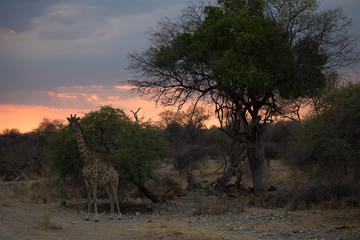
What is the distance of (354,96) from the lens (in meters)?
11.3

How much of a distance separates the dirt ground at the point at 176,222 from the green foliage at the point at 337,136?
140cm

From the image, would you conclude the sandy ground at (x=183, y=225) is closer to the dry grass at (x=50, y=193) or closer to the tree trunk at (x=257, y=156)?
the dry grass at (x=50, y=193)

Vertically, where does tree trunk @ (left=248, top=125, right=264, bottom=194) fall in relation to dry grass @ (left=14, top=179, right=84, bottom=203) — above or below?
above

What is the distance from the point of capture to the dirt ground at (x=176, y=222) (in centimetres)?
971

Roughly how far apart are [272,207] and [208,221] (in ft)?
11.4

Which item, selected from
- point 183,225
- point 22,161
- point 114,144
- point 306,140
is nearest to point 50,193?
point 114,144

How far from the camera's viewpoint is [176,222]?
1198 centimetres

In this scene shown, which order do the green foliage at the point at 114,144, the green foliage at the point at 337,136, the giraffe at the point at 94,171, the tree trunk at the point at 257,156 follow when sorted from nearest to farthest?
the green foliage at the point at 337,136 < the giraffe at the point at 94,171 < the green foliage at the point at 114,144 < the tree trunk at the point at 257,156

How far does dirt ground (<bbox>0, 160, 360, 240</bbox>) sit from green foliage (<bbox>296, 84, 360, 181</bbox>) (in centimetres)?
140

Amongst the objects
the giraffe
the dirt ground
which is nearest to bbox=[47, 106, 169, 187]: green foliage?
the giraffe

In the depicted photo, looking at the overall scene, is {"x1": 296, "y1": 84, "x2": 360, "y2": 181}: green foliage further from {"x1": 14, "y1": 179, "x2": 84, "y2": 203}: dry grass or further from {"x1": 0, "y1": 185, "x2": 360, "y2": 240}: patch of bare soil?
{"x1": 14, "y1": 179, "x2": 84, "y2": 203}: dry grass

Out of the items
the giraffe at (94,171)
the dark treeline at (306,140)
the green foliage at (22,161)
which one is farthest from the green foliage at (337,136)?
the green foliage at (22,161)

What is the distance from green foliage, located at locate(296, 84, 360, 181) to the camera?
1106cm

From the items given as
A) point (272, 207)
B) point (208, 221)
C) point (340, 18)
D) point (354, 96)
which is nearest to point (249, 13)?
point (340, 18)
